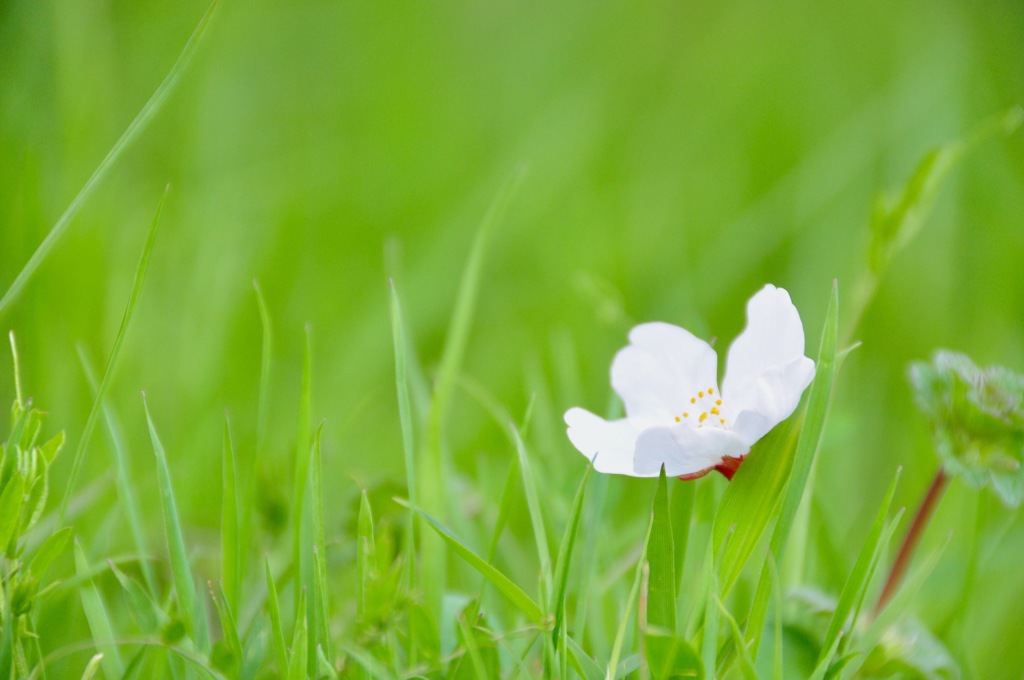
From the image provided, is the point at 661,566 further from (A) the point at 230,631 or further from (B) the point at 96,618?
(B) the point at 96,618

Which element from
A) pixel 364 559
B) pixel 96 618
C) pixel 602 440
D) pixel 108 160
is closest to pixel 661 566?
pixel 602 440

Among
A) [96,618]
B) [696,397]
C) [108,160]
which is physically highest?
[108,160]

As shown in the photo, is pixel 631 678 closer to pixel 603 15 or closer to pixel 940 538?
pixel 940 538

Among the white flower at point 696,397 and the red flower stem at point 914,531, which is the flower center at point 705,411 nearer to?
the white flower at point 696,397

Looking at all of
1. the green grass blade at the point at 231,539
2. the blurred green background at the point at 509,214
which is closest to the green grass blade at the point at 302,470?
the green grass blade at the point at 231,539

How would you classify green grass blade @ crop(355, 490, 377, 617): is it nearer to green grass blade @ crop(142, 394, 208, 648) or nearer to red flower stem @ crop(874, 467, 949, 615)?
green grass blade @ crop(142, 394, 208, 648)

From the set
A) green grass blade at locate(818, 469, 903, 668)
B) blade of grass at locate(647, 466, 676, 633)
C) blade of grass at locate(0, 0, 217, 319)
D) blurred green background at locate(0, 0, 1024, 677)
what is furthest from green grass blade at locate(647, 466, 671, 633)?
blade of grass at locate(0, 0, 217, 319)
